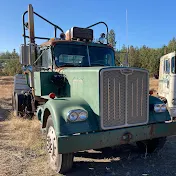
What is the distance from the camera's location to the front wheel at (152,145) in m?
4.70

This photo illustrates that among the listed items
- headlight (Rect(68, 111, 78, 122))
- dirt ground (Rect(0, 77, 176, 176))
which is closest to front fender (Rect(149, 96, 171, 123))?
dirt ground (Rect(0, 77, 176, 176))

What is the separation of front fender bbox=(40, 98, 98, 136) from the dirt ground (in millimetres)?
902

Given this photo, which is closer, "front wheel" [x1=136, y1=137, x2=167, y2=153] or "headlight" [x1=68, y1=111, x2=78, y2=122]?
"headlight" [x1=68, y1=111, x2=78, y2=122]

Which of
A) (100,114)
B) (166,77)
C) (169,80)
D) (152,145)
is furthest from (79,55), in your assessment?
(166,77)

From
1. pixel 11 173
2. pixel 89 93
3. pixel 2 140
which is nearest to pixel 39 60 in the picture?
pixel 2 140

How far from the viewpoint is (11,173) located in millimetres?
3885

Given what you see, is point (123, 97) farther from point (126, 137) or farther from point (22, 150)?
point (22, 150)

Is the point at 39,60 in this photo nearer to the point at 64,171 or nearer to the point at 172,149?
the point at 64,171

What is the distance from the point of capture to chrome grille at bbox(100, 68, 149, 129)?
364cm

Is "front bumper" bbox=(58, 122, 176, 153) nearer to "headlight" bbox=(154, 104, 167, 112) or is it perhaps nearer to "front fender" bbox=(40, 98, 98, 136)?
"front fender" bbox=(40, 98, 98, 136)

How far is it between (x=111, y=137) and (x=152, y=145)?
163cm

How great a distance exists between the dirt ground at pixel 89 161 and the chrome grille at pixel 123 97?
0.87 metres

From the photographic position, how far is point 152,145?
15.8 feet

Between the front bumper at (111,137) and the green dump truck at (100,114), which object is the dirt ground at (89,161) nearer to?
the green dump truck at (100,114)
